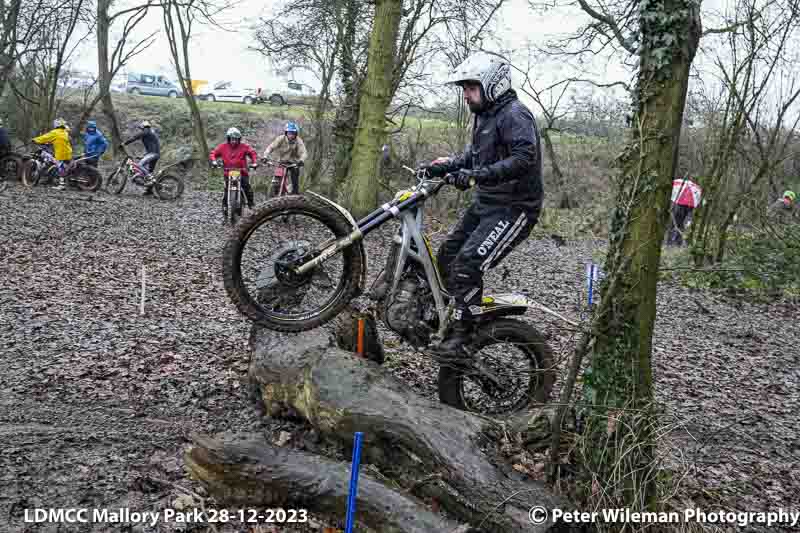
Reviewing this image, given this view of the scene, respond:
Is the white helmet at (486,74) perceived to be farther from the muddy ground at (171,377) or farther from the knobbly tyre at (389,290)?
the muddy ground at (171,377)

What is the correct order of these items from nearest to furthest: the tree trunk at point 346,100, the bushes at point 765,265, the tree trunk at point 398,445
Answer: the tree trunk at point 398,445, the bushes at point 765,265, the tree trunk at point 346,100

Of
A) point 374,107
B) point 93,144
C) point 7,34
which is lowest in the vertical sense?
point 93,144

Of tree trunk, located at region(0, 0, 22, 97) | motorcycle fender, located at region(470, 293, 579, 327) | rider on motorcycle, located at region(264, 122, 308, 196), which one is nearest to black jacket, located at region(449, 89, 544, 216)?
motorcycle fender, located at region(470, 293, 579, 327)

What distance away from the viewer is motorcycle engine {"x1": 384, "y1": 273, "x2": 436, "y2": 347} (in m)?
4.42

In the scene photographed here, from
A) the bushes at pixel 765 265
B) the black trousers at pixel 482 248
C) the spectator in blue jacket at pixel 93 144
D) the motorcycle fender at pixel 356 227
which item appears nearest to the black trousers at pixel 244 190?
the spectator in blue jacket at pixel 93 144

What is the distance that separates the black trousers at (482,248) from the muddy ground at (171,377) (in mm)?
638

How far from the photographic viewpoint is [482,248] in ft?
14.2

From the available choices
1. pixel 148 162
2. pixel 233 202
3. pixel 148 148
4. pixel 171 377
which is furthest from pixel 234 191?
pixel 171 377

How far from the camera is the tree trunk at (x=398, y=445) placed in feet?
10.3

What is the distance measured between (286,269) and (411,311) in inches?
34.7

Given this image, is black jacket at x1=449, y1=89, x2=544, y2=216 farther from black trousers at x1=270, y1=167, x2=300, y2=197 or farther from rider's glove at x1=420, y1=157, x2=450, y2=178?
black trousers at x1=270, y1=167, x2=300, y2=197

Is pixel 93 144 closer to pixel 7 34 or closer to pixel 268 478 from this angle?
pixel 7 34

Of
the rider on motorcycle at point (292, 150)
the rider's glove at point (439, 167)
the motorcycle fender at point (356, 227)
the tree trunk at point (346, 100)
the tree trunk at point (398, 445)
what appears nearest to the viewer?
the tree trunk at point (398, 445)

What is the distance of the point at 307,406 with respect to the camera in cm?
397
